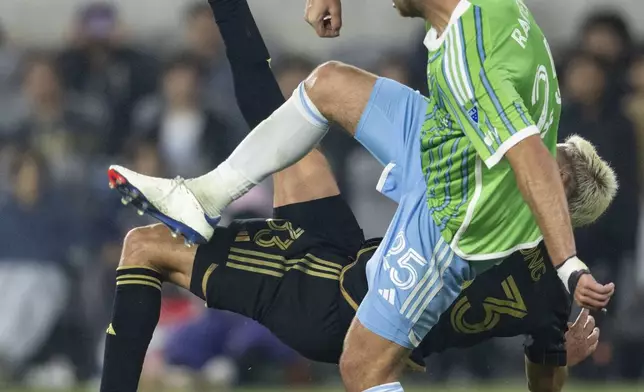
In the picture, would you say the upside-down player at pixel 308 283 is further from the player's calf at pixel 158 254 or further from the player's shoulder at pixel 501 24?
the player's shoulder at pixel 501 24

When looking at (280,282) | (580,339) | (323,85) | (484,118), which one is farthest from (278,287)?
(580,339)

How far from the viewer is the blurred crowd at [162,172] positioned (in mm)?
5559

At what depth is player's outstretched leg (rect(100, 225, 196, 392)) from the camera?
3158 millimetres

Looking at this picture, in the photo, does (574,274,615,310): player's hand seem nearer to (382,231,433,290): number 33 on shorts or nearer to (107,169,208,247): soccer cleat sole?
(382,231,433,290): number 33 on shorts

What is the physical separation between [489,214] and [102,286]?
327 cm

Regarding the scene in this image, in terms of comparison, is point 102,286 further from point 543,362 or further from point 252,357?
point 543,362

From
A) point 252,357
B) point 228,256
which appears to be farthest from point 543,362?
point 252,357

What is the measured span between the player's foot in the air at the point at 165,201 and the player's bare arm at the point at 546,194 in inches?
34.1

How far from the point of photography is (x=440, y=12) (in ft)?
9.09

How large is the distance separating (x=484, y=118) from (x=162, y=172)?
3.33 meters

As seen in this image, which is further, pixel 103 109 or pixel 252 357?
pixel 103 109

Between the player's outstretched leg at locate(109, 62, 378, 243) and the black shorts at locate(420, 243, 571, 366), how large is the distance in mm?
555

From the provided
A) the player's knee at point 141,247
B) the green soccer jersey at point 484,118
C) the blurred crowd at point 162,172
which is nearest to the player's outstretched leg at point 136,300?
the player's knee at point 141,247

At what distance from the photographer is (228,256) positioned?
3232 mm
